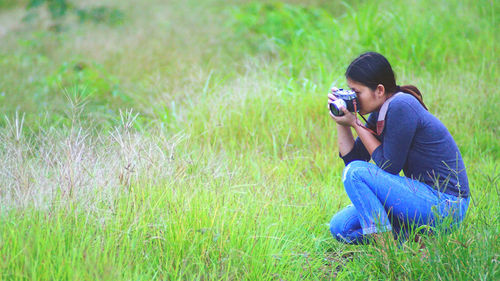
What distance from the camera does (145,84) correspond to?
612cm

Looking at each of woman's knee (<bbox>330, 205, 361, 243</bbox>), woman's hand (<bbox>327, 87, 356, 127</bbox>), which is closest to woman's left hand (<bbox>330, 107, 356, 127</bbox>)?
woman's hand (<bbox>327, 87, 356, 127</bbox>)

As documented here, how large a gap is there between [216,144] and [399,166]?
204 cm

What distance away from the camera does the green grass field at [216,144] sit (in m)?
2.25

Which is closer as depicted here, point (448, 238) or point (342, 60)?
point (448, 238)

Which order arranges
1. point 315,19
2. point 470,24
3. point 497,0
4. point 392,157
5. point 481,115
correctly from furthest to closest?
1. point 315,19
2. point 497,0
3. point 470,24
4. point 481,115
5. point 392,157

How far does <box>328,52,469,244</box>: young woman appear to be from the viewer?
8.09 feet

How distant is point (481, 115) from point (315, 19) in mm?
4545

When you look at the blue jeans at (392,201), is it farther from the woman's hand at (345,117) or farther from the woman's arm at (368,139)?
the woman's hand at (345,117)

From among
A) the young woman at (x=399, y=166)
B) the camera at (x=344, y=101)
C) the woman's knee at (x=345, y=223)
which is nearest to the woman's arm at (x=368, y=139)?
the young woman at (x=399, y=166)

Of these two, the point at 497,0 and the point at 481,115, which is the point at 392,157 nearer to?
the point at 481,115

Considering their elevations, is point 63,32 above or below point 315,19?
below

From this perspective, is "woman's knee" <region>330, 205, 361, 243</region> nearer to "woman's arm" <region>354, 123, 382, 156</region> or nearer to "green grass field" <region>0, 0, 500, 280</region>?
"green grass field" <region>0, 0, 500, 280</region>

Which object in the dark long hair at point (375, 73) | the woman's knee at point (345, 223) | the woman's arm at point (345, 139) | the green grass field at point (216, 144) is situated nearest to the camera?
the green grass field at point (216, 144)

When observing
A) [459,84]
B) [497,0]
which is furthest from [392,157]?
[497,0]
